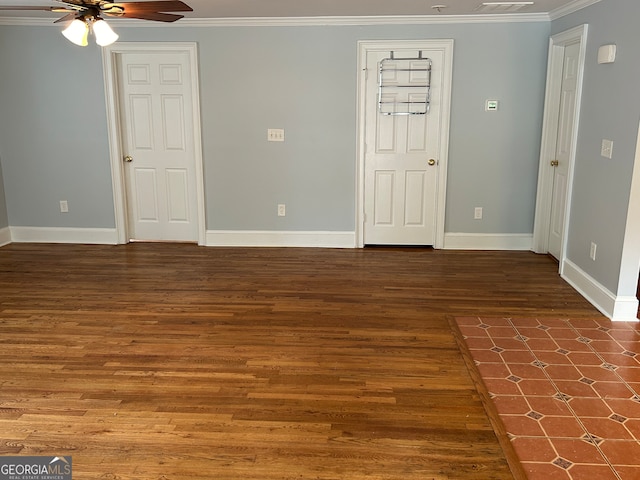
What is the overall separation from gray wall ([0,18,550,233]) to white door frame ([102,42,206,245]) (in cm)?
8

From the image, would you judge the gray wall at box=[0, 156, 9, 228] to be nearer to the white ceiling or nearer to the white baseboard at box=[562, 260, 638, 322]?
the white ceiling

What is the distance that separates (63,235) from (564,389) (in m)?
5.46

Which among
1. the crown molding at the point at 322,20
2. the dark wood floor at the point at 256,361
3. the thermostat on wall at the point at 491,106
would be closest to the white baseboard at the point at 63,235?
the dark wood floor at the point at 256,361

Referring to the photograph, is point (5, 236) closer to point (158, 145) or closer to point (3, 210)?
point (3, 210)

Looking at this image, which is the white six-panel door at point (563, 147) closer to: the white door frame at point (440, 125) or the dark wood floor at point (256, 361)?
the dark wood floor at point (256, 361)

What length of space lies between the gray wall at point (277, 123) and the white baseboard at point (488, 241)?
68 millimetres

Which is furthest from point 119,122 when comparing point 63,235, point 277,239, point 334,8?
point 334,8

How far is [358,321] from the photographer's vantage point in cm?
414

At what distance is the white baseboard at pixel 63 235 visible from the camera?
6359 millimetres

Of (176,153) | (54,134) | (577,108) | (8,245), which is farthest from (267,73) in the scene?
(8,245)

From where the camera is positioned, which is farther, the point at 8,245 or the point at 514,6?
the point at 8,245

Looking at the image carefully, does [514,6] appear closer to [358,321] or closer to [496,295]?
[496,295]

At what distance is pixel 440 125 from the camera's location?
584 cm

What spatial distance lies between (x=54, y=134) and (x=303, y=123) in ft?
8.94
